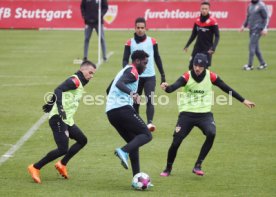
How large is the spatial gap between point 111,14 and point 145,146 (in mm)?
23724

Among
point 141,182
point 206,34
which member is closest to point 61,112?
point 141,182

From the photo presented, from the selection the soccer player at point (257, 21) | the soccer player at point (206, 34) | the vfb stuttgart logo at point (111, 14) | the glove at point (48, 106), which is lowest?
the glove at point (48, 106)

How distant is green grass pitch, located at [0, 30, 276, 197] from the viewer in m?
11.2

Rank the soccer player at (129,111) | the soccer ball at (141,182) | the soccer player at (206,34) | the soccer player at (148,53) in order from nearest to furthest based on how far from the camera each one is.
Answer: the soccer ball at (141,182), the soccer player at (129,111), the soccer player at (148,53), the soccer player at (206,34)

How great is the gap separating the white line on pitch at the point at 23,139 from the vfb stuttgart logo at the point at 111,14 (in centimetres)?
2035

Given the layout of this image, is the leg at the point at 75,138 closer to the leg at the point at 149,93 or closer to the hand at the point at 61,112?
the hand at the point at 61,112

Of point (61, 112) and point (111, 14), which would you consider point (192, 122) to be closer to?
point (61, 112)

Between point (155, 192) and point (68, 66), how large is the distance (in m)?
15.1

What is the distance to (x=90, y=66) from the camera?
11625mm

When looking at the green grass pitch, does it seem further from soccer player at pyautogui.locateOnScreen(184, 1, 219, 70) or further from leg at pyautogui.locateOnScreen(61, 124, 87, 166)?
soccer player at pyautogui.locateOnScreen(184, 1, 219, 70)

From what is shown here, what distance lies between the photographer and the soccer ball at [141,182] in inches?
430

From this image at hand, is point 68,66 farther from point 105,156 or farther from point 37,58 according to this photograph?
point 105,156

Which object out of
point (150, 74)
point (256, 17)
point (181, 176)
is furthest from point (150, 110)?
point (256, 17)

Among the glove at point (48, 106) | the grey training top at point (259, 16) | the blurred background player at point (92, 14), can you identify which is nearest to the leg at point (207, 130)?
the glove at point (48, 106)
